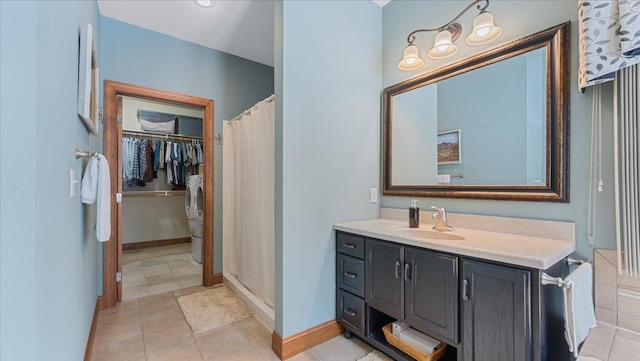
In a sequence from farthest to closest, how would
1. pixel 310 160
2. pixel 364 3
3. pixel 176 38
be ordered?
1. pixel 176 38
2. pixel 364 3
3. pixel 310 160

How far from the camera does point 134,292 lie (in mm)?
2873

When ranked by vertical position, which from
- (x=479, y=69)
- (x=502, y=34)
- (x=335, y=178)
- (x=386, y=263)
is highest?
(x=502, y=34)

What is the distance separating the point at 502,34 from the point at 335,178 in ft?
4.72

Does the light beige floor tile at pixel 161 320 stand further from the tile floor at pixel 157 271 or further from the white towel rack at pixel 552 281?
the white towel rack at pixel 552 281

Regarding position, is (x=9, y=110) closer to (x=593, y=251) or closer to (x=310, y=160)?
(x=310, y=160)

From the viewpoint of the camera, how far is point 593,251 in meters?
1.39

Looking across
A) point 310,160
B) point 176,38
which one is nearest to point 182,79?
point 176,38

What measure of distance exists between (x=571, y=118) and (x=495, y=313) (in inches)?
43.8

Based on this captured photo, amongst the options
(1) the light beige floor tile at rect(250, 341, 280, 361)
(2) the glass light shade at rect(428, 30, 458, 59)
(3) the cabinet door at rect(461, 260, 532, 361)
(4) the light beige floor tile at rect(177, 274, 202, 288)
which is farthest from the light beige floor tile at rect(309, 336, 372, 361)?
(2) the glass light shade at rect(428, 30, 458, 59)

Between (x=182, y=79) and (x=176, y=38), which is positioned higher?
(x=176, y=38)

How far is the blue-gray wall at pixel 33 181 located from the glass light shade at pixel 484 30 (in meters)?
2.02

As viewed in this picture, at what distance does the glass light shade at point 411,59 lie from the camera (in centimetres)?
200

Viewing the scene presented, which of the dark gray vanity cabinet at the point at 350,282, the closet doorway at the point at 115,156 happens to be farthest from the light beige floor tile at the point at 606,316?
the closet doorway at the point at 115,156

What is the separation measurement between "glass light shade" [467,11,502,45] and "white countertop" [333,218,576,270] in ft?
4.00
